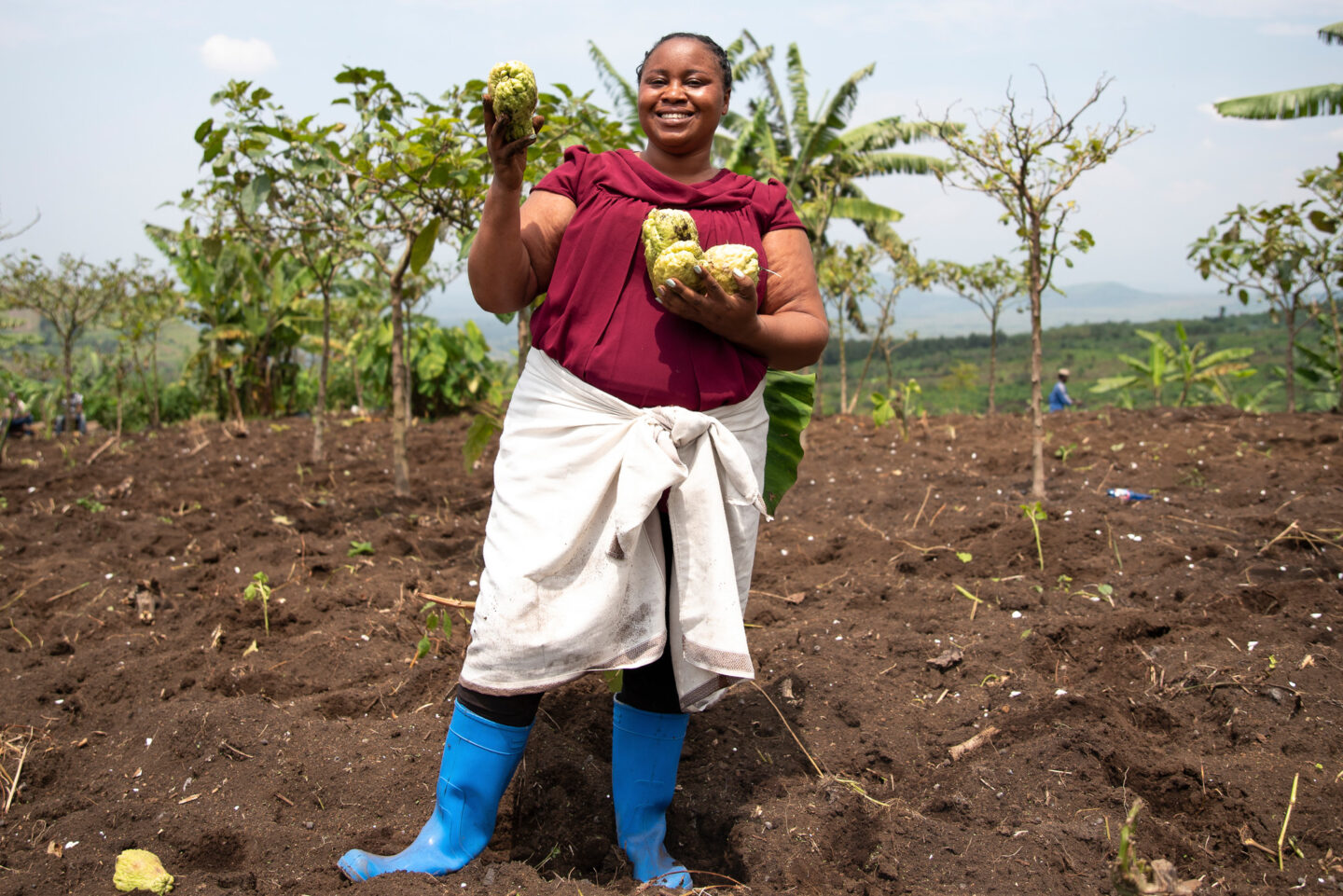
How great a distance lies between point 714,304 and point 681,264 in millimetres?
100

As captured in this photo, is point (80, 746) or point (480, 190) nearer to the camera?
point (80, 746)

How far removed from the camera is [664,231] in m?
1.76

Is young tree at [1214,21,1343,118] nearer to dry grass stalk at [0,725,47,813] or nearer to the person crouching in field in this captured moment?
the person crouching in field

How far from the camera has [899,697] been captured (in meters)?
2.90

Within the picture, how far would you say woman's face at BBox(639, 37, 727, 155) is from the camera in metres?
1.96

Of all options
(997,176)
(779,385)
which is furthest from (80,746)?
(997,176)

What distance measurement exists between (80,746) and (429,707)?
1018 mm

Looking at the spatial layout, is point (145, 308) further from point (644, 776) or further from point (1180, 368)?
point (1180, 368)

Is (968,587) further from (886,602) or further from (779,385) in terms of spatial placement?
(779,385)

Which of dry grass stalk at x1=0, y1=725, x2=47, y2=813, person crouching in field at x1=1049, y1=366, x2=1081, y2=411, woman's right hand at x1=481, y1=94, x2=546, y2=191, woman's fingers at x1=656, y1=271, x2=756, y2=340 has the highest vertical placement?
woman's right hand at x1=481, y1=94, x2=546, y2=191

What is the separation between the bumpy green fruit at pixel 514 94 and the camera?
166cm

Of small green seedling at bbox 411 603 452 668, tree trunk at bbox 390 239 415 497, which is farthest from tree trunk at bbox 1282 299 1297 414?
small green seedling at bbox 411 603 452 668

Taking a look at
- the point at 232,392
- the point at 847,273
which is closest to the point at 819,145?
the point at 847,273

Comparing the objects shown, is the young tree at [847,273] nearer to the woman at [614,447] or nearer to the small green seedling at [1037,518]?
the small green seedling at [1037,518]
